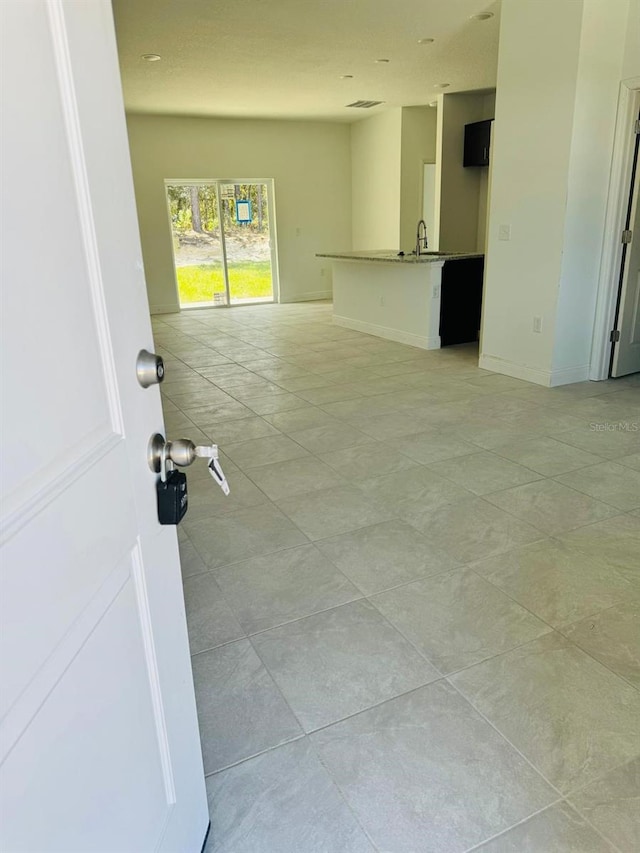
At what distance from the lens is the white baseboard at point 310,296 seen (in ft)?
33.9

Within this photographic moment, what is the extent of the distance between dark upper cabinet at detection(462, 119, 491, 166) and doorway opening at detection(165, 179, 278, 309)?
3337mm

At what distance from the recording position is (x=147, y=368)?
846 millimetres

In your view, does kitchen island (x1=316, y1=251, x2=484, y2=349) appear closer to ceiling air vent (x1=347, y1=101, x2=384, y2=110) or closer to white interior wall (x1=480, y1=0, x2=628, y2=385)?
white interior wall (x1=480, y1=0, x2=628, y2=385)

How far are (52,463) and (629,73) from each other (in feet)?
16.4

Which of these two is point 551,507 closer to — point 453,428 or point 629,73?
point 453,428

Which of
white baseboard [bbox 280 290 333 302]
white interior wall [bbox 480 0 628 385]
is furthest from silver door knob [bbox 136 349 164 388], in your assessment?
white baseboard [bbox 280 290 333 302]

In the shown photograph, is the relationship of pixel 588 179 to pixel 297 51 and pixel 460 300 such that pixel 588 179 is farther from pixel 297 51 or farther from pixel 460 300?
pixel 297 51

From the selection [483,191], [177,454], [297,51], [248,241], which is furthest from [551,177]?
[248,241]

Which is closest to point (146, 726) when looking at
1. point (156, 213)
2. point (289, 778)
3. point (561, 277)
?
point (289, 778)

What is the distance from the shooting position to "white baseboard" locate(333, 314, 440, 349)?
6137 mm

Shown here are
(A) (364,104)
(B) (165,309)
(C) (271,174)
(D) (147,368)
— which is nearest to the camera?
(D) (147,368)

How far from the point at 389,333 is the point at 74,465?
20.4 ft

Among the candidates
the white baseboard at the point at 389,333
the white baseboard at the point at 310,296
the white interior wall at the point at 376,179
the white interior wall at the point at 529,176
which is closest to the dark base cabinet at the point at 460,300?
the white baseboard at the point at 389,333

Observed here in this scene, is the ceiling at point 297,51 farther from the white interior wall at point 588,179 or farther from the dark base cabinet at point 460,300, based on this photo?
the dark base cabinet at point 460,300
